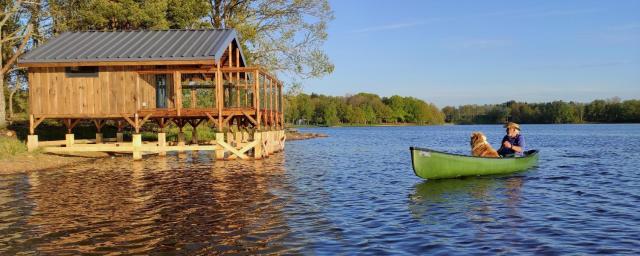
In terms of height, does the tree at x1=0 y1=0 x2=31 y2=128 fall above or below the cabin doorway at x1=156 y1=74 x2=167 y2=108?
above

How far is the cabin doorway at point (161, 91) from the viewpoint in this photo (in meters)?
27.5

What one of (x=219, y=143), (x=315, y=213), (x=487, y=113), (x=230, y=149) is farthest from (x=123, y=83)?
(x=487, y=113)

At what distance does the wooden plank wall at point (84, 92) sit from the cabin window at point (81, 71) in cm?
15

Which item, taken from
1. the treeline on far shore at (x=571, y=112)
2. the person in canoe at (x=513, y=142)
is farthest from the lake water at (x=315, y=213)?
the treeline on far shore at (x=571, y=112)

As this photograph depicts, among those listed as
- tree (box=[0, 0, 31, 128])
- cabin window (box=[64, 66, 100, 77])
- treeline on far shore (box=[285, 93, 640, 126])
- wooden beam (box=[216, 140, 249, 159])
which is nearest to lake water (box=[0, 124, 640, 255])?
wooden beam (box=[216, 140, 249, 159])

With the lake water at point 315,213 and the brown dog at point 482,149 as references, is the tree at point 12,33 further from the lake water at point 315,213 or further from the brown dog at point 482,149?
the brown dog at point 482,149

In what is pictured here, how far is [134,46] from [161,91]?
2.62 meters

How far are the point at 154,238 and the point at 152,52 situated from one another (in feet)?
56.7

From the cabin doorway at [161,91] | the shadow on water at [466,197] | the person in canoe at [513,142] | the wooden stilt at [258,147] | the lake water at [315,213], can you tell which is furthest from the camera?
the cabin doorway at [161,91]

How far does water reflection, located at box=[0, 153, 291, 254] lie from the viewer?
9375 millimetres

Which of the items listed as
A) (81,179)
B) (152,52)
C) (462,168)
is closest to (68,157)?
(152,52)

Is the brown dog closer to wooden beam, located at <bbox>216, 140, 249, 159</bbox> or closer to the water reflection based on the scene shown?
the water reflection

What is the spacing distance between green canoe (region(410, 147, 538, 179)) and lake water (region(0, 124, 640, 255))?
1.11 feet

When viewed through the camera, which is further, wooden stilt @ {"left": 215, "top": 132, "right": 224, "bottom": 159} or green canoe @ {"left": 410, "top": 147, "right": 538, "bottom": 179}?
wooden stilt @ {"left": 215, "top": 132, "right": 224, "bottom": 159}
